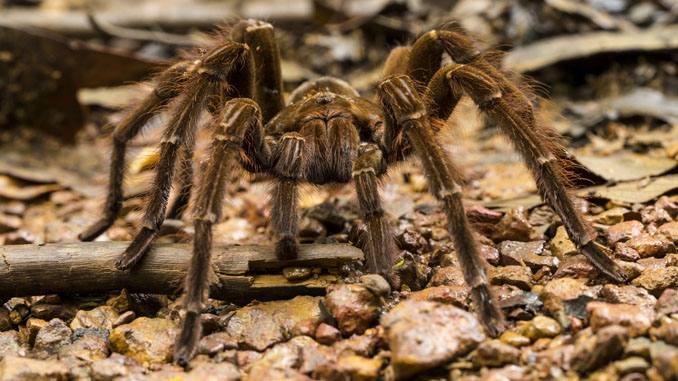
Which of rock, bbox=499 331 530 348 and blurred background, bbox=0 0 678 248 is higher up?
blurred background, bbox=0 0 678 248

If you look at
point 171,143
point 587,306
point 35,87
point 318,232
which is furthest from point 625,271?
point 35,87

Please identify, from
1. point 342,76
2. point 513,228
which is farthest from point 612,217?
point 342,76

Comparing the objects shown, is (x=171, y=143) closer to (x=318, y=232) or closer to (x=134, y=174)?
(x=318, y=232)

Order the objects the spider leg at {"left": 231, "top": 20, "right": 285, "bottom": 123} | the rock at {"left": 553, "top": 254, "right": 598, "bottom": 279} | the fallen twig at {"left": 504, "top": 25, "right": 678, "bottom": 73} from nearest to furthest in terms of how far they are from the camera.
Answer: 1. the rock at {"left": 553, "top": 254, "right": 598, "bottom": 279}
2. the spider leg at {"left": 231, "top": 20, "right": 285, "bottom": 123}
3. the fallen twig at {"left": 504, "top": 25, "right": 678, "bottom": 73}

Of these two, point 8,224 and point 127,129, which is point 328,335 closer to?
point 127,129

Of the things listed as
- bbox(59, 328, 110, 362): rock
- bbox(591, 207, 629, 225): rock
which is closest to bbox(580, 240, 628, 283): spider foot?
bbox(591, 207, 629, 225): rock

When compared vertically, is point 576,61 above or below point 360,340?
above

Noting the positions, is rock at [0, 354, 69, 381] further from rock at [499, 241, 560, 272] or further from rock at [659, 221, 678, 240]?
rock at [659, 221, 678, 240]
